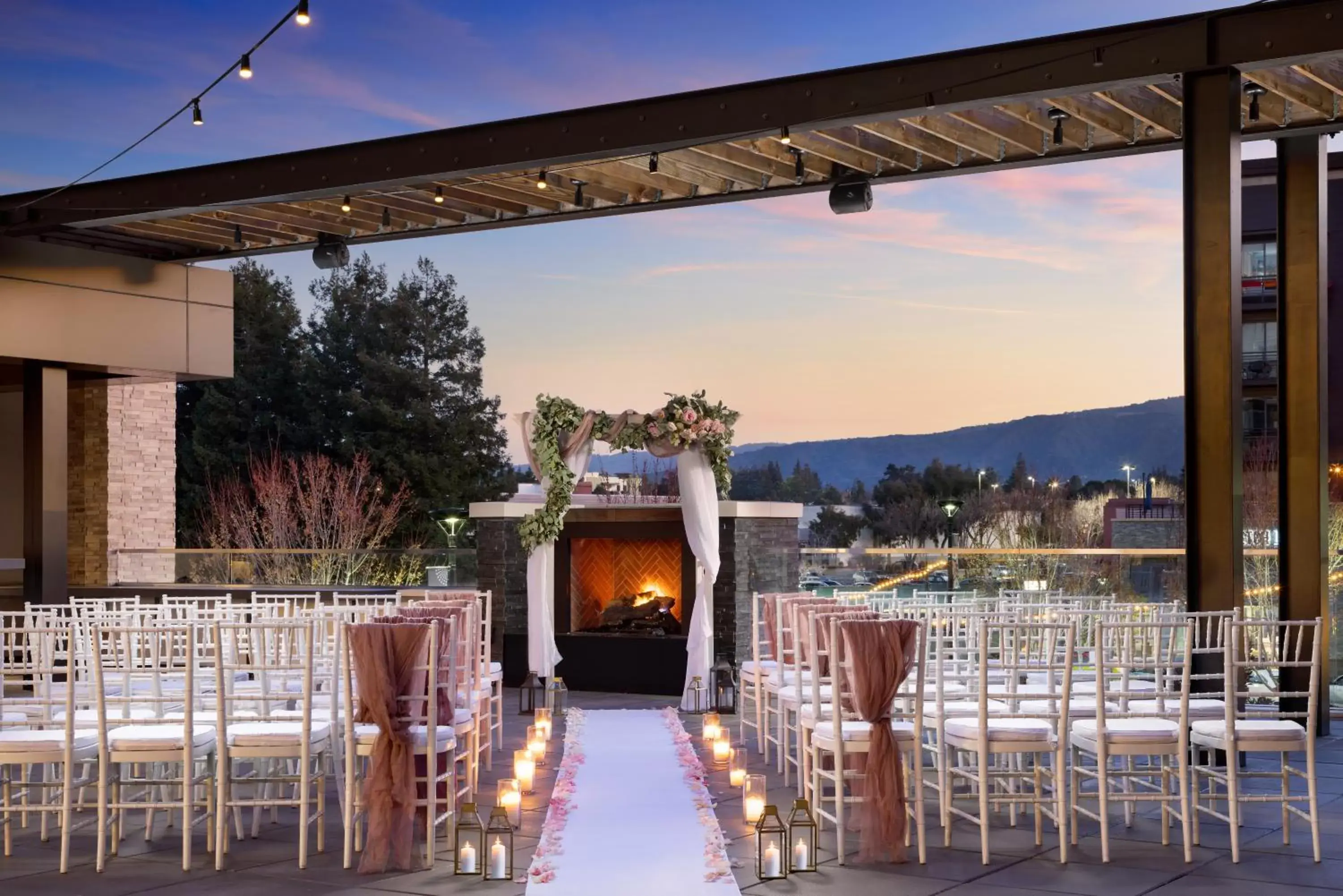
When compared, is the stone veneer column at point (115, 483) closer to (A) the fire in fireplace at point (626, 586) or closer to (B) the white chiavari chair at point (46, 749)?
(A) the fire in fireplace at point (626, 586)

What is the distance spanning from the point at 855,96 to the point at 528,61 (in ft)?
47.7

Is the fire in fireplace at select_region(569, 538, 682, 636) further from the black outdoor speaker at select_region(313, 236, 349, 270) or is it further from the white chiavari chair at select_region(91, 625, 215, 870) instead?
the white chiavari chair at select_region(91, 625, 215, 870)

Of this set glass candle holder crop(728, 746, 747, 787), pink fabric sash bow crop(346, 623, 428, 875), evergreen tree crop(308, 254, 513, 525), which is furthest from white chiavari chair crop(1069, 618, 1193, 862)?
evergreen tree crop(308, 254, 513, 525)

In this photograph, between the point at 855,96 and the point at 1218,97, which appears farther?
the point at 855,96

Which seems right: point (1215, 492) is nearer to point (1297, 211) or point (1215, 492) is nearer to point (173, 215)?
point (1297, 211)

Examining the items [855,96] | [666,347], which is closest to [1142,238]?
[666,347]

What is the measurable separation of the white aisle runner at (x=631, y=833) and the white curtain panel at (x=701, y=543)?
1977 mm

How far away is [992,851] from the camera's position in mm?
6066

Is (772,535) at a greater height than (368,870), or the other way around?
(772,535)

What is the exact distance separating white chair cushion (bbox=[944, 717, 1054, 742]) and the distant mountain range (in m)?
18.8

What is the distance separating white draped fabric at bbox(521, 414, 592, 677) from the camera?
437 inches

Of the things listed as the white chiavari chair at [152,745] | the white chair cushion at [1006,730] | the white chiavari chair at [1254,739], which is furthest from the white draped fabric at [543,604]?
the white chiavari chair at [1254,739]

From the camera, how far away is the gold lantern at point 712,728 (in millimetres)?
8352

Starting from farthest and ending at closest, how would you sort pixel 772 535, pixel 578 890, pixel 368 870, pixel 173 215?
pixel 772 535 → pixel 173 215 → pixel 368 870 → pixel 578 890
